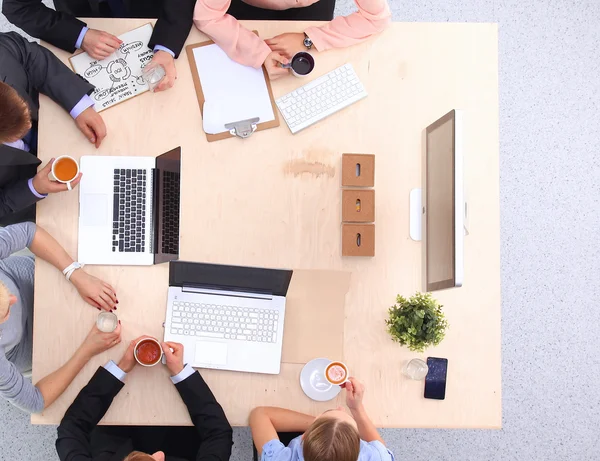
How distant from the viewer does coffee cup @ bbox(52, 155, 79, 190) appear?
140cm

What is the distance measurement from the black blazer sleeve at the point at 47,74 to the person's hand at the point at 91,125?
0.04 m

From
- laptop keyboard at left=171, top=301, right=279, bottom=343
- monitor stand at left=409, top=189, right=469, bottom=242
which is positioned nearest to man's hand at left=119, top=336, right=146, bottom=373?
laptop keyboard at left=171, top=301, right=279, bottom=343

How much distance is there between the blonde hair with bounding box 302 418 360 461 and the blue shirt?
111 mm

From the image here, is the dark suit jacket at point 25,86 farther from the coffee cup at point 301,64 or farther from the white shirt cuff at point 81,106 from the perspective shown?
the coffee cup at point 301,64

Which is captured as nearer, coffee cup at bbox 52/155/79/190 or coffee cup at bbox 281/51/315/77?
coffee cup at bbox 52/155/79/190

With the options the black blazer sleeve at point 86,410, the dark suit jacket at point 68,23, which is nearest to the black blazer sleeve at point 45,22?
the dark suit jacket at point 68,23

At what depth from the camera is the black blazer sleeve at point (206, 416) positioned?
56.3 inches

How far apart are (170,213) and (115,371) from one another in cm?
46

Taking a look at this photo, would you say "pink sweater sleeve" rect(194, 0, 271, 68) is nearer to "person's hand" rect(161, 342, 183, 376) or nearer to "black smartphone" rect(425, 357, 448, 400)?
"person's hand" rect(161, 342, 183, 376)

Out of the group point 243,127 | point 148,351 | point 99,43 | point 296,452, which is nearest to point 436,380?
point 296,452

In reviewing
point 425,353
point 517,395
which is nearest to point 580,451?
point 517,395

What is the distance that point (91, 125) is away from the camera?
1.50 metres

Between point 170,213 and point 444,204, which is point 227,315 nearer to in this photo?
point 170,213

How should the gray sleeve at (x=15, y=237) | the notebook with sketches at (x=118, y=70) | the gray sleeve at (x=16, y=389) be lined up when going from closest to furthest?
the gray sleeve at (x=16, y=389), the gray sleeve at (x=15, y=237), the notebook with sketches at (x=118, y=70)
